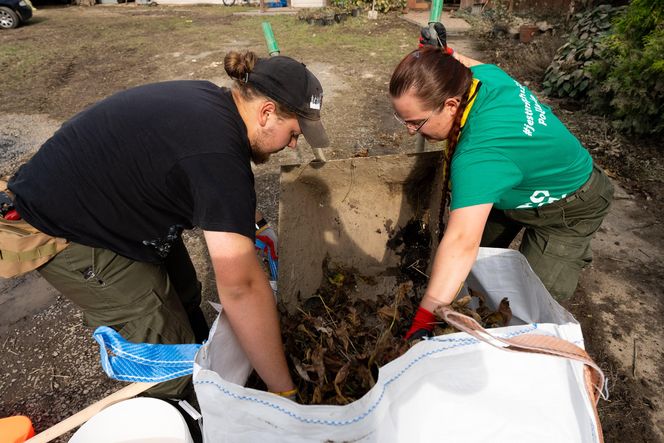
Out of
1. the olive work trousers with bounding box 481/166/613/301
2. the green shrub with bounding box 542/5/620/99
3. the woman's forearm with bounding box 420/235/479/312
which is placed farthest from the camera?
the green shrub with bounding box 542/5/620/99

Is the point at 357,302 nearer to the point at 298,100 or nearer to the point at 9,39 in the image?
the point at 298,100

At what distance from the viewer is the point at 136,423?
1.69m

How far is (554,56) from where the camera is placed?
5.55 m

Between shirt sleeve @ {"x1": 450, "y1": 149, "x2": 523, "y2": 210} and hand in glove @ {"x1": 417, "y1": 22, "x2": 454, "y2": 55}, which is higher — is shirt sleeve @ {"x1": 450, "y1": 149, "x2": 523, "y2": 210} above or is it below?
below

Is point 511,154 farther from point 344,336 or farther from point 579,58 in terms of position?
point 579,58

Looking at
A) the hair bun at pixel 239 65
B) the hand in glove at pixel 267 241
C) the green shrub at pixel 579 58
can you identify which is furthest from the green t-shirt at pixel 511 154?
the green shrub at pixel 579 58

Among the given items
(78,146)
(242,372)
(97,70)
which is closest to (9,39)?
(97,70)

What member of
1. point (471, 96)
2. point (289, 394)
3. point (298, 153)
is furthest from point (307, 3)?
point (289, 394)

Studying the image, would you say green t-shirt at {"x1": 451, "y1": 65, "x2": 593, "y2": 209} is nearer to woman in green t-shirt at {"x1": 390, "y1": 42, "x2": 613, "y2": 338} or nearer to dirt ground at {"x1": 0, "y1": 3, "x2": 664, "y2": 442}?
woman in green t-shirt at {"x1": 390, "y1": 42, "x2": 613, "y2": 338}

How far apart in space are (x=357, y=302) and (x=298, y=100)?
3.86ft

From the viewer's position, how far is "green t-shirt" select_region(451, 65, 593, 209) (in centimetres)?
135

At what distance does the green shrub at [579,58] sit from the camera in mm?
4754

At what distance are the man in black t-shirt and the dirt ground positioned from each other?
3.32ft

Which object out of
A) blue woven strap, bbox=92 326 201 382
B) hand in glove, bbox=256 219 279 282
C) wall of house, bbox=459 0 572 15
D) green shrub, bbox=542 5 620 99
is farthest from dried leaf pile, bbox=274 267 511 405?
wall of house, bbox=459 0 572 15
